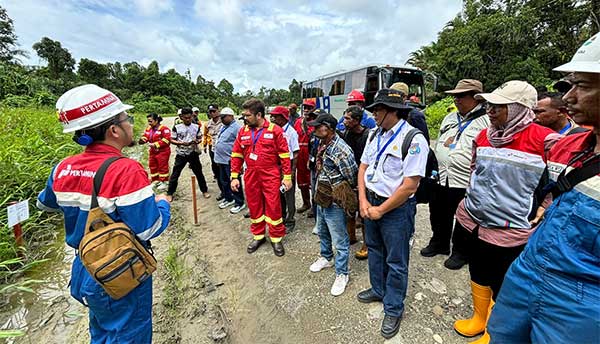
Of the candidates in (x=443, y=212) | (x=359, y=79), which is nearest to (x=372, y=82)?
(x=359, y=79)

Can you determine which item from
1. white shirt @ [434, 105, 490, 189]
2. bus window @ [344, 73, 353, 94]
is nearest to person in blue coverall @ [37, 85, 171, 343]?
white shirt @ [434, 105, 490, 189]

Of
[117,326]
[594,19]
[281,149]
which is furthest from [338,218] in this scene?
[594,19]

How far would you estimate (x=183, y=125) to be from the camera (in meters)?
5.64

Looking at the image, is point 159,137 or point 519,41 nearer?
point 159,137

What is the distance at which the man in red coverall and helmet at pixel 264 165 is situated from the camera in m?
3.35

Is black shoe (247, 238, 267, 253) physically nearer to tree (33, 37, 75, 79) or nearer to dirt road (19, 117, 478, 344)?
dirt road (19, 117, 478, 344)

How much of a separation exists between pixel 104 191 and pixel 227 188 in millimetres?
3814

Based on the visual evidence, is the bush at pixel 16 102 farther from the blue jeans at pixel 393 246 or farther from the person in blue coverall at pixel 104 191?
the blue jeans at pixel 393 246

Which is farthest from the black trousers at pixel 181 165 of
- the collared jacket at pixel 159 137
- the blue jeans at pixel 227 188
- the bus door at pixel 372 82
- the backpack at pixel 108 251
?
the bus door at pixel 372 82

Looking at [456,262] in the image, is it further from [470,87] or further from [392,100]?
[392,100]

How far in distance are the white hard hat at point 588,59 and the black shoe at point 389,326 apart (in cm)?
196

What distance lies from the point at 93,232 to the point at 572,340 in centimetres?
201

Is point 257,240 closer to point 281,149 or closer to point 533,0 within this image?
point 281,149

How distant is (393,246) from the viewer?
82.6 inches
